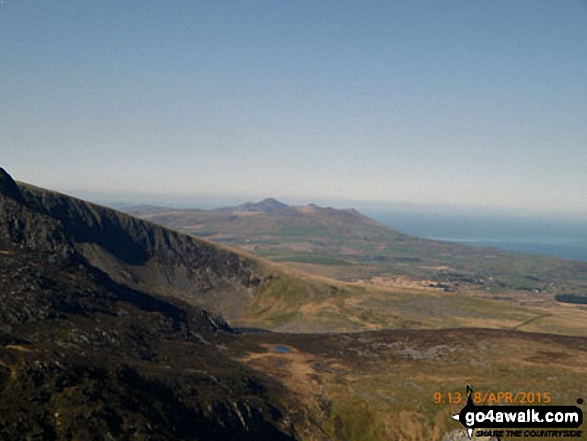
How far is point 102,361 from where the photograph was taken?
76.1 meters

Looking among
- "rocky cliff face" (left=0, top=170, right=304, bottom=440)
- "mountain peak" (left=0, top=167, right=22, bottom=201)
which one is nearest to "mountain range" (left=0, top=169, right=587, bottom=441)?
"rocky cliff face" (left=0, top=170, right=304, bottom=440)

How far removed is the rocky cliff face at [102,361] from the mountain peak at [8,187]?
910 millimetres

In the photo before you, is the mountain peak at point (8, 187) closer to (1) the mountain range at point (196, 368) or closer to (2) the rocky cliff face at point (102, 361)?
(2) the rocky cliff face at point (102, 361)

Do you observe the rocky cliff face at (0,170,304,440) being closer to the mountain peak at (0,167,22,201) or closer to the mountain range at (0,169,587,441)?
the mountain range at (0,169,587,441)

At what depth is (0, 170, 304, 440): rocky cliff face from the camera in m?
61.8

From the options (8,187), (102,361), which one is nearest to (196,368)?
(102,361)

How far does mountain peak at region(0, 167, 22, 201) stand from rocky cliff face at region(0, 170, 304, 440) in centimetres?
91

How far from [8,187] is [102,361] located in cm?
14529

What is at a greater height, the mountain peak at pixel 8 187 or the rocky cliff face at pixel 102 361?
the mountain peak at pixel 8 187

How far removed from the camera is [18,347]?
75.6 metres

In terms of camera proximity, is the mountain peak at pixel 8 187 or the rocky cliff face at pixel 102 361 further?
the mountain peak at pixel 8 187

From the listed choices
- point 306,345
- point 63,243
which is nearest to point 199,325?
point 306,345

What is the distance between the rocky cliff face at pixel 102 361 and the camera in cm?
6175

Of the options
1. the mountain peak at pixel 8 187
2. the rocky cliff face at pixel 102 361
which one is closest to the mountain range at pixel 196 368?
the rocky cliff face at pixel 102 361
